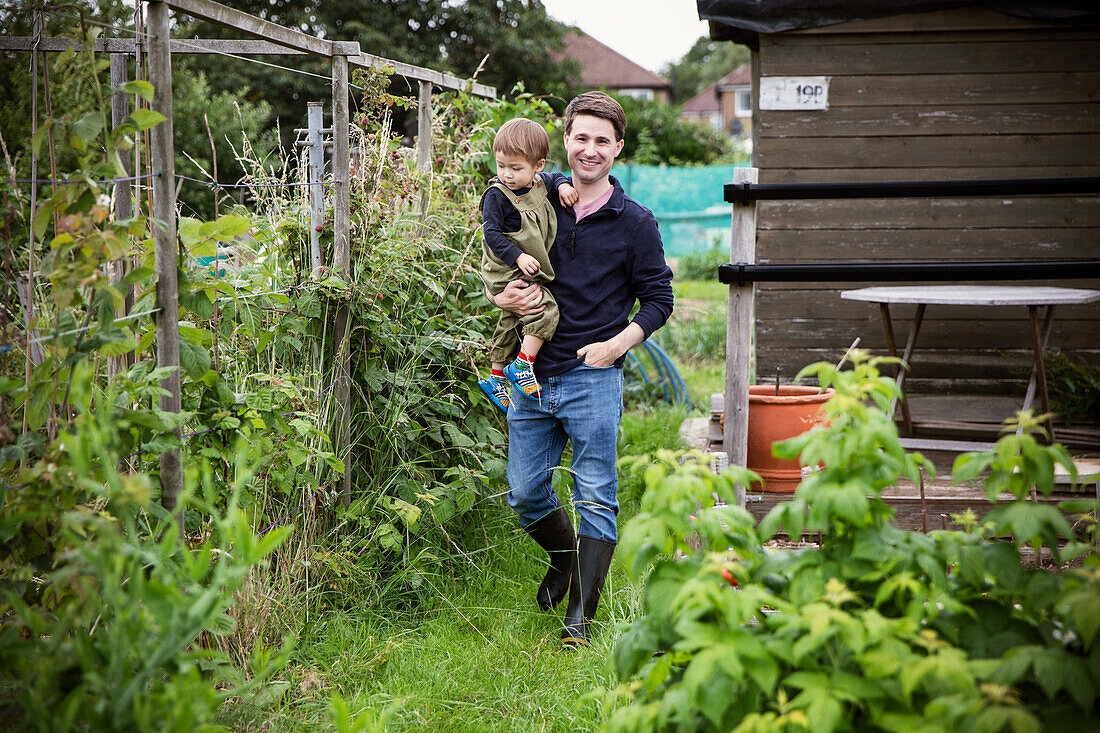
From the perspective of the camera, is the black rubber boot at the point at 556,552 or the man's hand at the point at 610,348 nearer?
the man's hand at the point at 610,348

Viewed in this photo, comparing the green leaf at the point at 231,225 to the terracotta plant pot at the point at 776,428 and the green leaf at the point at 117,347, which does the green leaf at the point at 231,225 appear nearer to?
the green leaf at the point at 117,347

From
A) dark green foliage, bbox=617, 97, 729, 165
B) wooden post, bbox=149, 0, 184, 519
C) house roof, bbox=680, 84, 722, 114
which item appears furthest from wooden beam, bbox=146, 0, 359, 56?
house roof, bbox=680, 84, 722, 114

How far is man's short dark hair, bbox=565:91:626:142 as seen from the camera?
281cm

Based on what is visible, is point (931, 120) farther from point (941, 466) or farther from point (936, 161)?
point (941, 466)

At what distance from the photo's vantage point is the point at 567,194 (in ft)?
9.41

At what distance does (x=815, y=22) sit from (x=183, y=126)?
10409 mm

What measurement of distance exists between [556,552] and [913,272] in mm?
1551

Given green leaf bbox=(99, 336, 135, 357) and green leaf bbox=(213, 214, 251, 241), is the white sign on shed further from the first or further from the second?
green leaf bbox=(99, 336, 135, 357)

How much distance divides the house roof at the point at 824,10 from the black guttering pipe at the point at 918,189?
269 centimetres

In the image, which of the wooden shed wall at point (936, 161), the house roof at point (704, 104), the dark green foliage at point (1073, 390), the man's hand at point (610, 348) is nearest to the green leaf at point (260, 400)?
the man's hand at point (610, 348)

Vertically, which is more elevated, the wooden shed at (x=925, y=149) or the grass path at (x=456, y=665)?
the wooden shed at (x=925, y=149)

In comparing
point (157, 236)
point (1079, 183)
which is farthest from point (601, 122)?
point (1079, 183)

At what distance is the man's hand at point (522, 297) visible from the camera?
2.85 m

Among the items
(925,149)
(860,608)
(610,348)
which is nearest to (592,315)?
(610,348)
